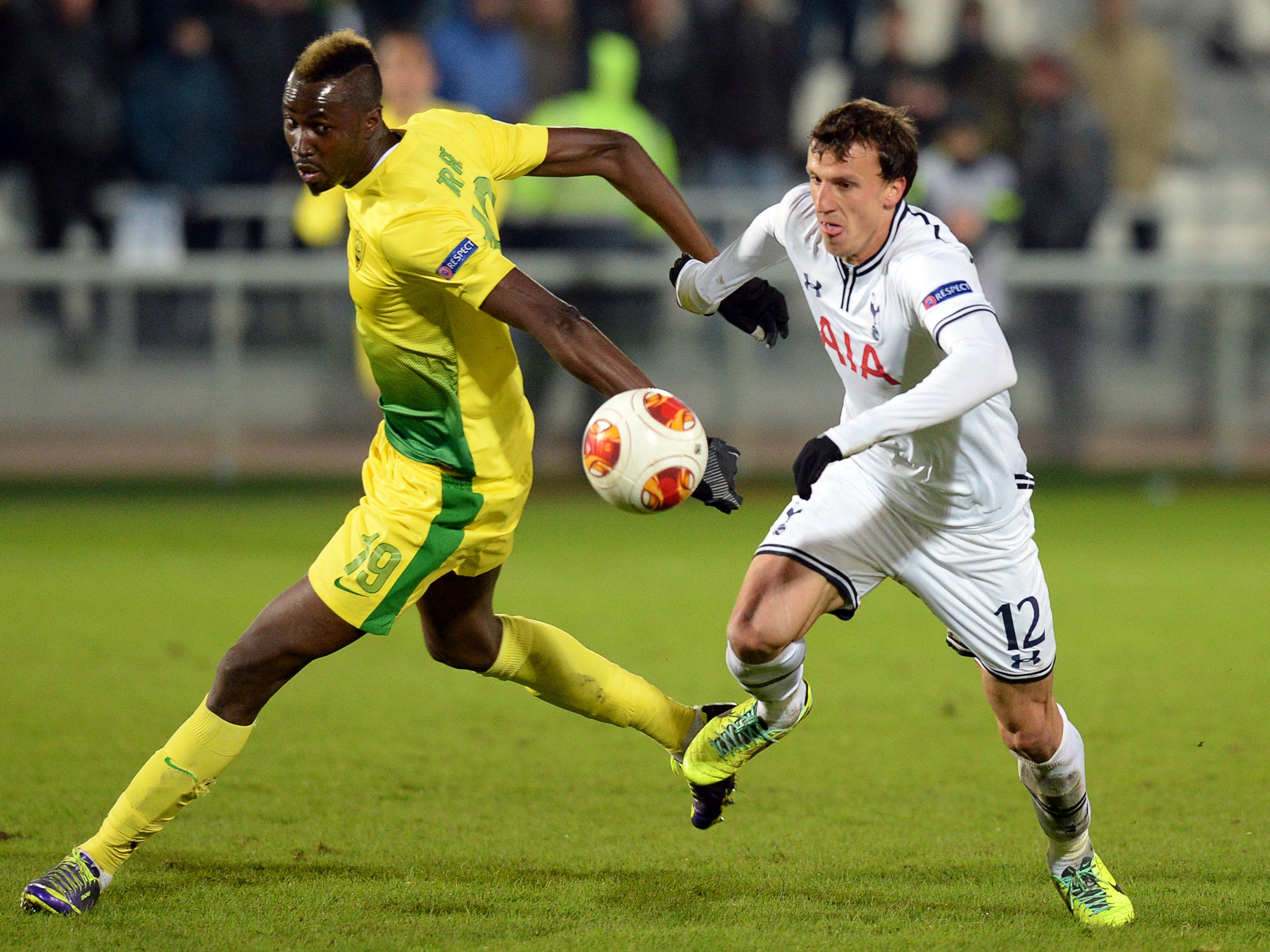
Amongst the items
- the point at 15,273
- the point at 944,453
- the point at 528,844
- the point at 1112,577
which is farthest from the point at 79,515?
the point at 944,453

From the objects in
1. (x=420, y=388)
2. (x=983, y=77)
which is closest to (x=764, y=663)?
(x=420, y=388)

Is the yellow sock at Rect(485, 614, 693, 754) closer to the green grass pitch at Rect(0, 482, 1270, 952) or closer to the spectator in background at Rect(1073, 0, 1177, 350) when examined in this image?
the green grass pitch at Rect(0, 482, 1270, 952)

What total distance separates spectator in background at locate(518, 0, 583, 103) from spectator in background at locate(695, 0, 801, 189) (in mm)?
1030

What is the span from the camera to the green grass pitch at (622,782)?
4.11 metres

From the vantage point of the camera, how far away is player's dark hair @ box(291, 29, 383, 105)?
405 centimetres

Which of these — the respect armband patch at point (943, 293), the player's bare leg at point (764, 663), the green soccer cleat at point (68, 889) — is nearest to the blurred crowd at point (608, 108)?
the player's bare leg at point (764, 663)

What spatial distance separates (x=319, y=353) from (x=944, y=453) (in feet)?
27.0

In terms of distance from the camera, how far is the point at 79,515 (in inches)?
438

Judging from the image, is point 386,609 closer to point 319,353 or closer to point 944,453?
point 944,453

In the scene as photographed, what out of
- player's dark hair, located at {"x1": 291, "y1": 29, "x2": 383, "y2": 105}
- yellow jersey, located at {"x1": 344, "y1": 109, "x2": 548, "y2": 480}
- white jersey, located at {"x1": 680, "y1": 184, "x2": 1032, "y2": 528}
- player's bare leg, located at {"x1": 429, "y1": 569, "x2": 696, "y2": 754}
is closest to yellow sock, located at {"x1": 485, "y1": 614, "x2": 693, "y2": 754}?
player's bare leg, located at {"x1": 429, "y1": 569, "x2": 696, "y2": 754}

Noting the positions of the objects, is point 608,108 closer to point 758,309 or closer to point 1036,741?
point 758,309

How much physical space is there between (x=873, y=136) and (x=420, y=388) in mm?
1298

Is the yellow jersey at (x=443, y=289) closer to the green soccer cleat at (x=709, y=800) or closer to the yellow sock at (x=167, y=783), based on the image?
the yellow sock at (x=167, y=783)

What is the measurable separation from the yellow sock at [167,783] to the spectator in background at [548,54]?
9665 mm
